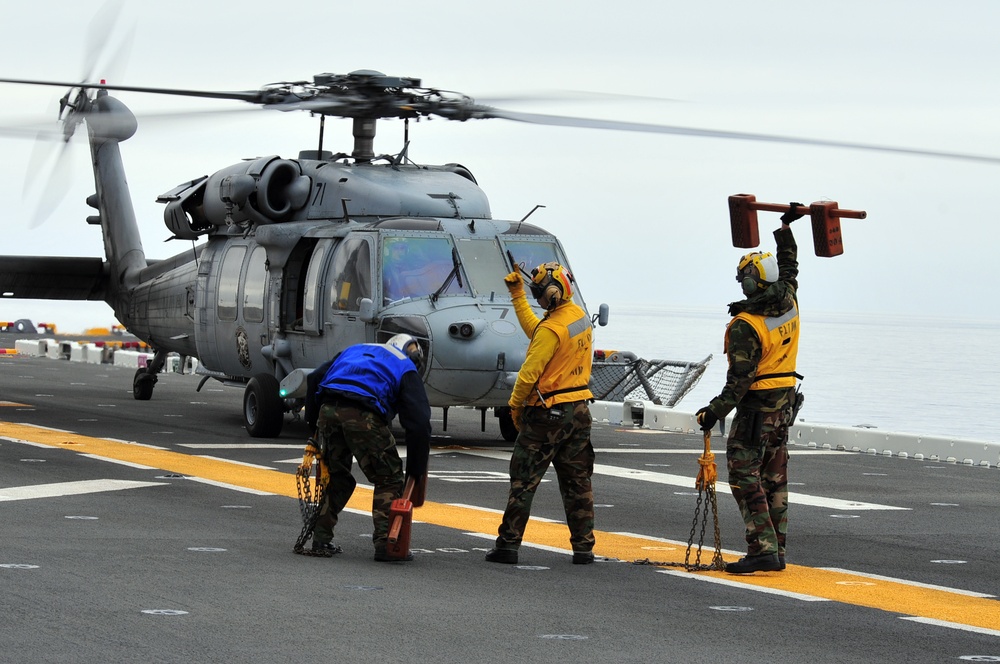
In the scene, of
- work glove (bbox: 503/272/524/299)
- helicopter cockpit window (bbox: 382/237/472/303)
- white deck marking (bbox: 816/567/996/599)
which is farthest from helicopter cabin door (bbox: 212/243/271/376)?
white deck marking (bbox: 816/567/996/599)

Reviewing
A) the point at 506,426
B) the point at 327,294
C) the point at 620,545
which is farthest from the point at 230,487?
the point at 506,426

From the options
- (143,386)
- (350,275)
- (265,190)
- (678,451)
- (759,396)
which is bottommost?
(678,451)

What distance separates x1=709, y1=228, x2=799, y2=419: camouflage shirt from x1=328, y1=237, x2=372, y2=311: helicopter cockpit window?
793 cm

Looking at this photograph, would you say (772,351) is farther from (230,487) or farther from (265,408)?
(265,408)

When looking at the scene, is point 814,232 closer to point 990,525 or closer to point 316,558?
point 990,525

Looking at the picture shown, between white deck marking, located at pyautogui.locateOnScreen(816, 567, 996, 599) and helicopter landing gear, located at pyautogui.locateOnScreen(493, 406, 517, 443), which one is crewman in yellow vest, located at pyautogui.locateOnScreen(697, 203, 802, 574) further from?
helicopter landing gear, located at pyautogui.locateOnScreen(493, 406, 517, 443)

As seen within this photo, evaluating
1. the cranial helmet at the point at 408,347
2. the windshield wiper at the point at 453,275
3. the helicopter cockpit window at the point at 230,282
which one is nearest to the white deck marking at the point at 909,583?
the cranial helmet at the point at 408,347

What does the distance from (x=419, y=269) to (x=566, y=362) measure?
747cm

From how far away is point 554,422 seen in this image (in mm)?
10273

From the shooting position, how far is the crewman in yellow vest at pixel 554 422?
10.2 m

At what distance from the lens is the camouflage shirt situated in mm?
10078

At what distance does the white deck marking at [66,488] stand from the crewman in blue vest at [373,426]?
3.40 meters

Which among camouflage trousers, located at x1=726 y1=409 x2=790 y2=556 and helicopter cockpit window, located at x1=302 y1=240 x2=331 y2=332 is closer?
A: camouflage trousers, located at x1=726 y1=409 x2=790 y2=556

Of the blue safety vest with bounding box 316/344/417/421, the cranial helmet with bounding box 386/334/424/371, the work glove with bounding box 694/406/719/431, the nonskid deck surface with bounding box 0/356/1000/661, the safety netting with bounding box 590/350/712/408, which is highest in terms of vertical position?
the cranial helmet with bounding box 386/334/424/371
